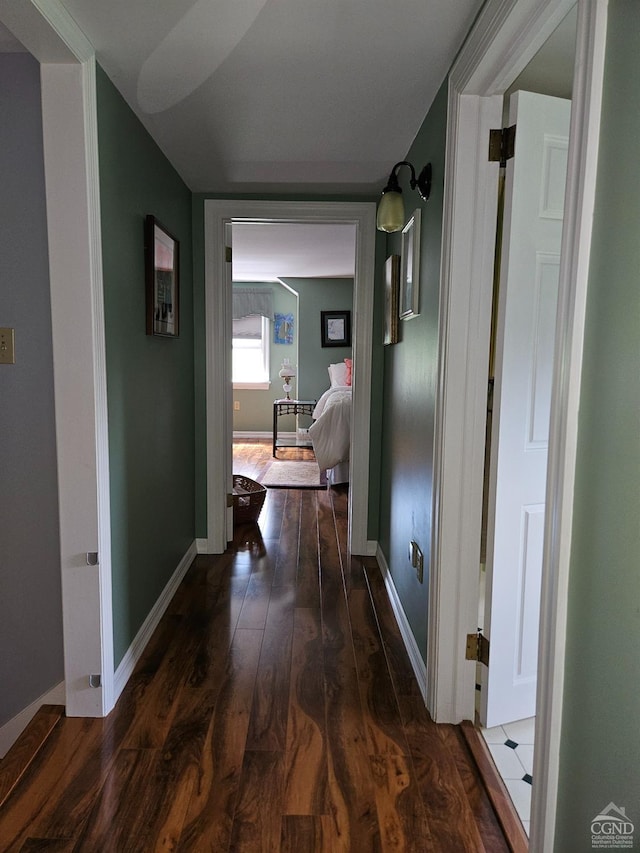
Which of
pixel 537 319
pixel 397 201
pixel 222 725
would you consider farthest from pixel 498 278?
pixel 222 725

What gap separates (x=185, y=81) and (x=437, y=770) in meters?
2.36

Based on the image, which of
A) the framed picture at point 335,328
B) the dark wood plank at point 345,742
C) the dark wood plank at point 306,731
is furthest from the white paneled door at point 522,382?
the framed picture at point 335,328

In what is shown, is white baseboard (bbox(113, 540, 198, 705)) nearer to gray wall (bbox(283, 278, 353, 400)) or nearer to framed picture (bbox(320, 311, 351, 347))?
gray wall (bbox(283, 278, 353, 400))

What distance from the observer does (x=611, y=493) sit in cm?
98

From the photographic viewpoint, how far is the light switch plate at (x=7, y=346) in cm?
191

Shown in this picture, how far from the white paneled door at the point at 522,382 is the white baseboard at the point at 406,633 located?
27 cm

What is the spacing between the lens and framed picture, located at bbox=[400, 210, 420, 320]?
231 centimetres

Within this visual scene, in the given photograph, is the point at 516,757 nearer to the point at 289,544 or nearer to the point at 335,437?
the point at 289,544

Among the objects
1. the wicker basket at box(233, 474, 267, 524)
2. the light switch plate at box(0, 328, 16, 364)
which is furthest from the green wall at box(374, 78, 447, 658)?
the light switch plate at box(0, 328, 16, 364)

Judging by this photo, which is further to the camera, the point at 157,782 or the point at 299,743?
the point at 299,743

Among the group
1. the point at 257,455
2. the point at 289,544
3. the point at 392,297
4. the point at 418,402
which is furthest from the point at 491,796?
the point at 257,455

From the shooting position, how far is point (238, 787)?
1617 mm

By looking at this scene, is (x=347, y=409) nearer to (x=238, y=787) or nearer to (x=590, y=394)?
(x=238, y=787)

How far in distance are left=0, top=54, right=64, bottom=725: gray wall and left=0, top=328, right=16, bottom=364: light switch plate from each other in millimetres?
16
